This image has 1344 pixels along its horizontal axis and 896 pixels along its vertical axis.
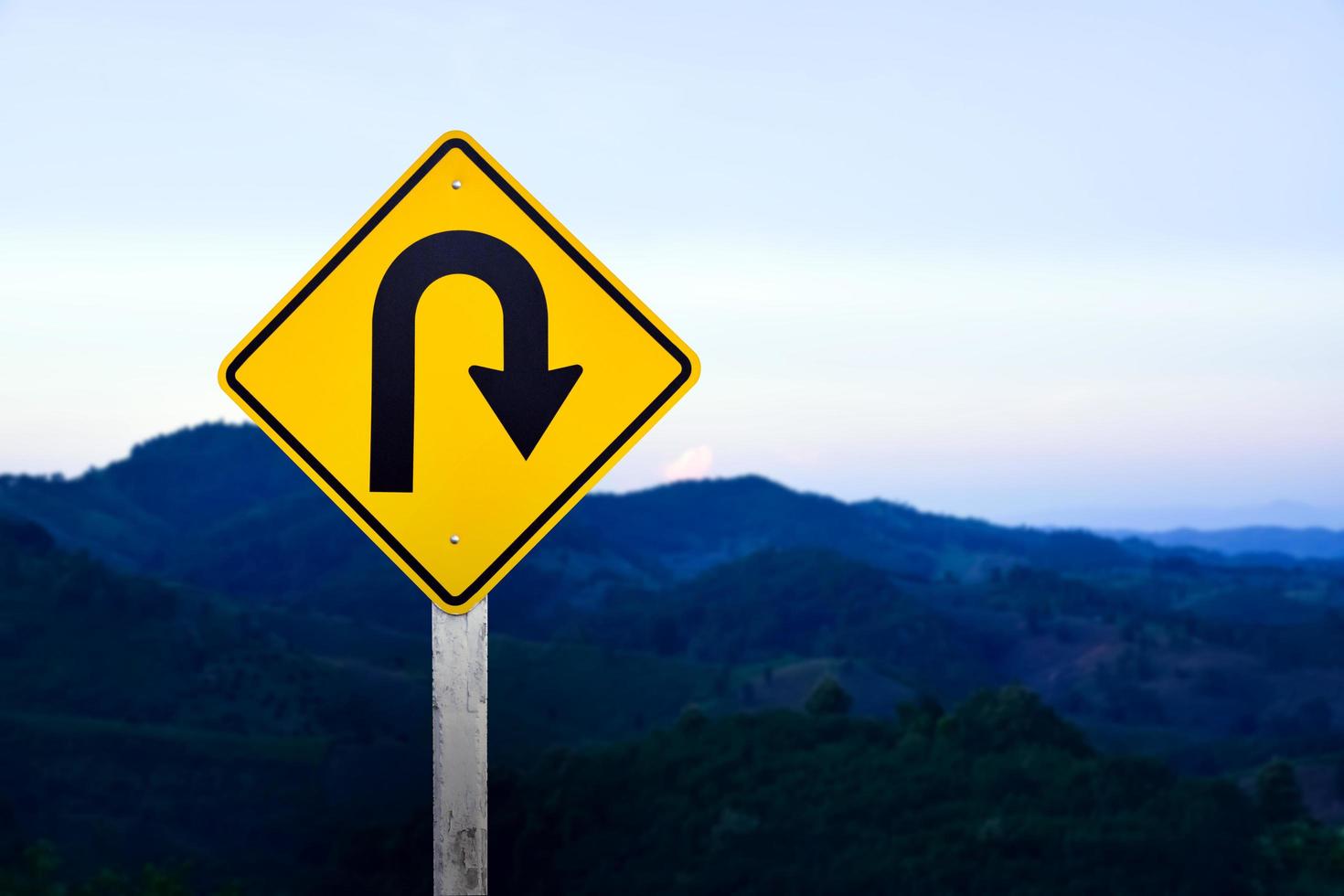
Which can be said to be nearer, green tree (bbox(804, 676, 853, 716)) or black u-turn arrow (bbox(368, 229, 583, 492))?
black u-turn arrow (bbox(368, 229, 583, 492))

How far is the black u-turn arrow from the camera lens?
480 centimetres

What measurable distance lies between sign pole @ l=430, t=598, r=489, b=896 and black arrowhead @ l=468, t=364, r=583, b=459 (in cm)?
59

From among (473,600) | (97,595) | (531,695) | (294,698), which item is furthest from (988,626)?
(473,600)

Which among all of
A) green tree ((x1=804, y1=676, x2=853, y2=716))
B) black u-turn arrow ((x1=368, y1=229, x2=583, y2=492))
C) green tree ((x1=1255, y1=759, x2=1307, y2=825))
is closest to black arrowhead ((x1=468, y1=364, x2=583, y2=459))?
black u-turn arrow ((x1=368, y1=229, x2=583, y2=492))

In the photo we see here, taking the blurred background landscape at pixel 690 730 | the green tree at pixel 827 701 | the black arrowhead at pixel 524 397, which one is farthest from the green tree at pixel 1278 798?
the black arrowhead at pixel 524 397

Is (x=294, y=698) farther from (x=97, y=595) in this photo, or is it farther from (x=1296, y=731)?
(x=1296, y=731)

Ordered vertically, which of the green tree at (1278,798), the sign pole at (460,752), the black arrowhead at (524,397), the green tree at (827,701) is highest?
the black arrowhead at (524,397)

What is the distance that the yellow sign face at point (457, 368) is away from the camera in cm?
479

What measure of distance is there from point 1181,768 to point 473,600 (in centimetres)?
10562

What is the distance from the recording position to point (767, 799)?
69.9m

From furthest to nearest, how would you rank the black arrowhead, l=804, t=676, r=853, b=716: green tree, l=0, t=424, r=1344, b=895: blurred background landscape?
l=804, t=676, r=853, b=716: green tree < l=0, t=424, r=1344, b=895: blurred background landscape < the black arrowhead

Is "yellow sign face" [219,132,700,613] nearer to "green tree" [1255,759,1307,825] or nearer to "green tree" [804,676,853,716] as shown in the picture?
"green tree" [1255,759,1307,825]

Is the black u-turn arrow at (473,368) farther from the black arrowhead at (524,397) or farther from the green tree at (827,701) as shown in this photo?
the green tree at (827,701)

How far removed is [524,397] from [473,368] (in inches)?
8.0
